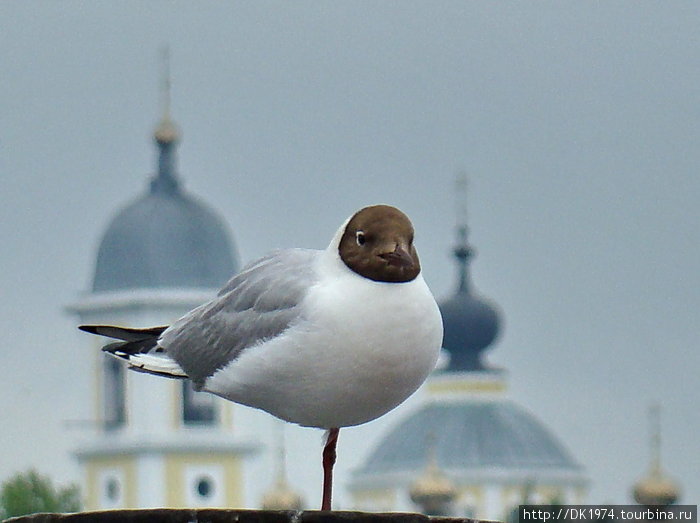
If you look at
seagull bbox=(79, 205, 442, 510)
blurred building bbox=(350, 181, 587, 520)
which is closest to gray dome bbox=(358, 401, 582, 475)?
blurred building bbox=(350, 181, 587, 520)

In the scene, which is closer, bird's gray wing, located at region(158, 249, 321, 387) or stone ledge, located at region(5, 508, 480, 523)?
stone ledge, located at region(5, 508, 480, 523)

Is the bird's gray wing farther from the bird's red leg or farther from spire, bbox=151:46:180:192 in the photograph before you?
spire, bbox=151:46:180:192

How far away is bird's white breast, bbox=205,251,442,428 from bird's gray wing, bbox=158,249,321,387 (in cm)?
7

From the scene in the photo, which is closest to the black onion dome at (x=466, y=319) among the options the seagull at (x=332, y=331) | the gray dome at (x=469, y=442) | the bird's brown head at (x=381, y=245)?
the gray dome at (x=469, y=442)

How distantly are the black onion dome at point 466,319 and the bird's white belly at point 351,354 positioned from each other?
63320mm

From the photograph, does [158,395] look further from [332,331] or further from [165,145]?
[332,331]

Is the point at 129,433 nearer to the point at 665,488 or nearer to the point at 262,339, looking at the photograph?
the point at 665,488

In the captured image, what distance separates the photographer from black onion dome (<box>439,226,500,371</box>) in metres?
72.6

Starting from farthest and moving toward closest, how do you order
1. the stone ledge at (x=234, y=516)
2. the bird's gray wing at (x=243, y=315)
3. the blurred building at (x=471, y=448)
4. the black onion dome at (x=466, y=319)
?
the blurred building at (x=471, y=448) → the black onion dome at (x=466, y=319) → the bird's gray wing at (x=243, y=315) → the stone ledge at (x=234, y=516)

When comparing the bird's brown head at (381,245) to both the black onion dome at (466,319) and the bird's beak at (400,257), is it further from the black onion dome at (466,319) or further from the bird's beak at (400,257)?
the black onion dome at (466,319)

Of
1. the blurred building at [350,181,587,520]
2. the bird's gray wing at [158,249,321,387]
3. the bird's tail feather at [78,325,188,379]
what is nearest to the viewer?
the bird's gray wing at [158,249,321,387]

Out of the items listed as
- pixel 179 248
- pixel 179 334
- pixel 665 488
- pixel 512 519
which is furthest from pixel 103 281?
pixel 179 334

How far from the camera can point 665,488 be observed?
55.2 metres

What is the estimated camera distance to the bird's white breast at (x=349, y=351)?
7.02 metres
